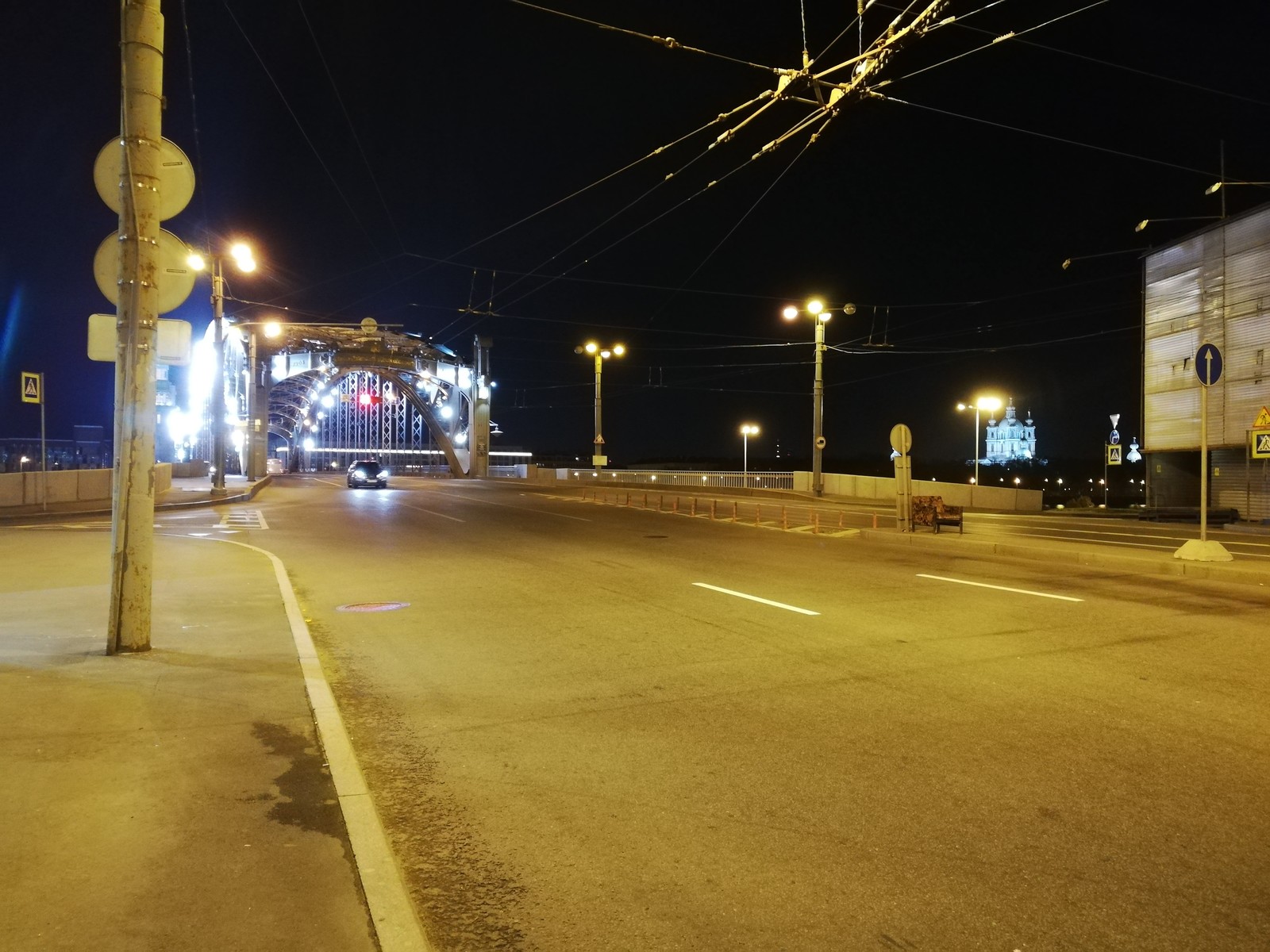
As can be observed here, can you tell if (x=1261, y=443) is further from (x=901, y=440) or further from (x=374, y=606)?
(x=374, y=606)

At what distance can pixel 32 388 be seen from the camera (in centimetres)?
2317

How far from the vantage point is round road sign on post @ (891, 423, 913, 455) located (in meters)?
21.6

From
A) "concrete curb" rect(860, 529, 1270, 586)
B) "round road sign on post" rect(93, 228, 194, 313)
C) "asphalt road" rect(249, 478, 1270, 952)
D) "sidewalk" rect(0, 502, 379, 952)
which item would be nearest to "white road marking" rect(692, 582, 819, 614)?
"asphalt road" rect(249, 478, 1270, 952)

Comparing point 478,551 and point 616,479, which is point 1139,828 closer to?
point 478,551

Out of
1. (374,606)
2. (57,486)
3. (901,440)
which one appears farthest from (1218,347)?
(57,486)

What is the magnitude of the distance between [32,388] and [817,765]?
2529 centimetres

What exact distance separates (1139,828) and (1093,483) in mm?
122151

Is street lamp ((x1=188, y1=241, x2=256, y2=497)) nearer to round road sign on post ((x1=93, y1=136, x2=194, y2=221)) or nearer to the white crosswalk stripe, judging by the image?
the white crosswalk stripe

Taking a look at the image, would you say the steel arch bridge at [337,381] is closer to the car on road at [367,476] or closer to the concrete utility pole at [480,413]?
the concrete utility pole at [480,413]

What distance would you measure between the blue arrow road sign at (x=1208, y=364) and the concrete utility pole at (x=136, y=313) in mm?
15361

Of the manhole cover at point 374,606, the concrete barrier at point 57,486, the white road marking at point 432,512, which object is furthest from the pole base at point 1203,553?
the concrete barrier at point 57,486

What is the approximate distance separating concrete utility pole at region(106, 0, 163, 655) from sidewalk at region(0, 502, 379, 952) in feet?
3.00

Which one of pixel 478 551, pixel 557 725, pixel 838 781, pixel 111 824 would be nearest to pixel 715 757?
pixel 838 781

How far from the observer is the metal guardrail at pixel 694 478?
49031 mm
